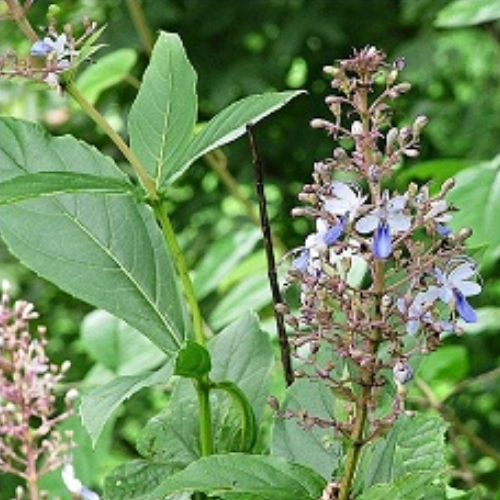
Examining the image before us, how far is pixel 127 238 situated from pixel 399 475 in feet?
0.79

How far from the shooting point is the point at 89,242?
0.89 metres

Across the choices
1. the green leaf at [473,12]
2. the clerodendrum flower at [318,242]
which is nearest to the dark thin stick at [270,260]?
the clerodendrum flower at [318,242]

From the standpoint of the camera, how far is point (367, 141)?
2.22 feet

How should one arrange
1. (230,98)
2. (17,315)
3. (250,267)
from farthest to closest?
1. (230,98)
2. (250,267)
3. (17,315)

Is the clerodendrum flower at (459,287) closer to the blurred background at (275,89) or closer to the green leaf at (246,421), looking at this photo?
the green leaf at (246,421)

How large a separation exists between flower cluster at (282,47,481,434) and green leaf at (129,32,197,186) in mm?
175

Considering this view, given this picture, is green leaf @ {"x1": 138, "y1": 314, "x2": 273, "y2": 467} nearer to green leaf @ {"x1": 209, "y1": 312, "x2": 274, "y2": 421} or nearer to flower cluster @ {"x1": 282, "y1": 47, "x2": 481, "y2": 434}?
green leaf @ {"x1": 209, "y1": 312, "x2": 274, "y2": 421}

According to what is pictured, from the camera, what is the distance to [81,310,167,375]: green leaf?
1.56 meters

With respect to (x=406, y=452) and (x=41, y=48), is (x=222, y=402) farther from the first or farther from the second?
(x=41, y=48)

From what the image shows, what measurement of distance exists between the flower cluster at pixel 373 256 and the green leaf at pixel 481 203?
0.88 meters

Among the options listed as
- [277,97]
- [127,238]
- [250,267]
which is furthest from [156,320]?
[250,267]

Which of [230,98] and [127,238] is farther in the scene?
[230,98]

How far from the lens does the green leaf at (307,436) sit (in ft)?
2.56

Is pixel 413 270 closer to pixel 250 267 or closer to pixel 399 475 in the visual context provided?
pixel 399 475
